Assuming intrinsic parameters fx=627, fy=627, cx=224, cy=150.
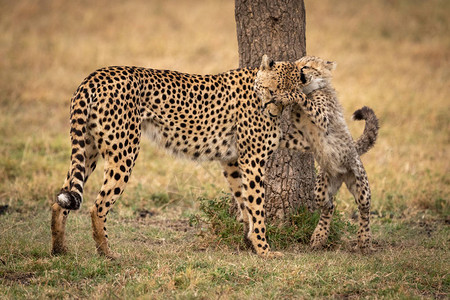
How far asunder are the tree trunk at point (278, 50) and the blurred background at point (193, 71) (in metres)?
0.86

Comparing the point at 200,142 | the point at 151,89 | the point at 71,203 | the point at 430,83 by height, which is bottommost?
the point at 71,203

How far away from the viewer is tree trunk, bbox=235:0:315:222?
568 cm

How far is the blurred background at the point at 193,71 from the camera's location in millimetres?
7293

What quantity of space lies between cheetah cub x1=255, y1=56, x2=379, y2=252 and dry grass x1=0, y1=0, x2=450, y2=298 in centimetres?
39

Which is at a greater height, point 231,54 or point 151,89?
point 231,54

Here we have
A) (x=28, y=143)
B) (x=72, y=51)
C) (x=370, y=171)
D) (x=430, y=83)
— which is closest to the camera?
(x=370, y=171)

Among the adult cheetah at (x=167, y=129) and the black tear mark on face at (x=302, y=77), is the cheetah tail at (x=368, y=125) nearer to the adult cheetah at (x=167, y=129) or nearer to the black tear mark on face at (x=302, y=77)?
the black tear mark on face at (x=302, y=77)

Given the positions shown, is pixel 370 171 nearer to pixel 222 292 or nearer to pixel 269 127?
pixel 269 127

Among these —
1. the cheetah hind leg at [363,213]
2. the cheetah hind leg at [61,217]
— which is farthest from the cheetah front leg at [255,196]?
the cheetah hind leg at [61,217]

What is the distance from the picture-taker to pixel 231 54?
44.3 feet

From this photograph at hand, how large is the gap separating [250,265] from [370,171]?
383 centimetres

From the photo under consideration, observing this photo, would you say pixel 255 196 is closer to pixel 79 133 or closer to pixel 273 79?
pixel 273 79

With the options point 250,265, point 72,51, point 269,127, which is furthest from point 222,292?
point 72,51

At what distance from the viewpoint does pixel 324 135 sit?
17.5 feet
